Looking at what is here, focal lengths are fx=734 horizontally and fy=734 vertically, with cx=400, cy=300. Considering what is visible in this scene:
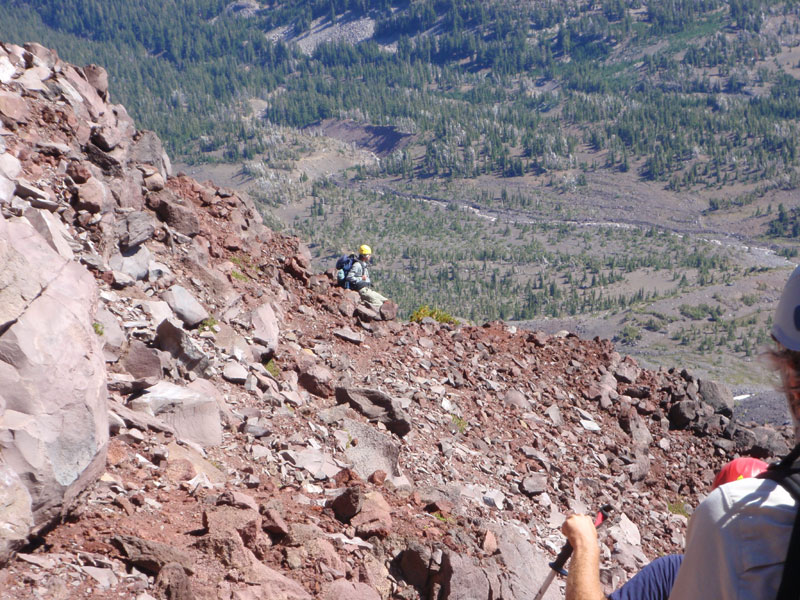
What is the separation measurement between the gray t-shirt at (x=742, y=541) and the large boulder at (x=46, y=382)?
15.3 ft

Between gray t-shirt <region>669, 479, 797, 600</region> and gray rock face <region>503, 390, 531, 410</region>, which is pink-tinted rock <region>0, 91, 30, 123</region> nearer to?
gray rock face <region>503, 390, 531, 410</region>

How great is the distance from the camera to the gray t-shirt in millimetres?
2377

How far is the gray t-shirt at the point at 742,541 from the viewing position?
2.38 m

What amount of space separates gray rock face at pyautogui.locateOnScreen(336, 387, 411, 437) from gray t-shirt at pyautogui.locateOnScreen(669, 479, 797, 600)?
884 centimetres

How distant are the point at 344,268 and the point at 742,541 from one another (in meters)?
15.6

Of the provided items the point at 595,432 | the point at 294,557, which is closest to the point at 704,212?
the point at 595,432

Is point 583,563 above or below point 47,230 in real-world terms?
below

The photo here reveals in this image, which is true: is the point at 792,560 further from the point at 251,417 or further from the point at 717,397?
the point at 717,397

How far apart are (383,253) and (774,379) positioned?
124 m

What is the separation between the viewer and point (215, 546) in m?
6.07

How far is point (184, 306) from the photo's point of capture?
37.2 ft

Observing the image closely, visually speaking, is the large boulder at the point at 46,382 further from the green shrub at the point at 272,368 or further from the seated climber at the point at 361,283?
the seated climber at the point at 361,283

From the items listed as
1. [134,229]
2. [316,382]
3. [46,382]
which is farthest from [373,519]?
[134,229]

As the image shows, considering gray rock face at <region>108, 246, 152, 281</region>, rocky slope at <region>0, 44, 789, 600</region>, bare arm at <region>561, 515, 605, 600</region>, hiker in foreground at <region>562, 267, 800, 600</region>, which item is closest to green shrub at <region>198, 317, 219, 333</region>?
rocky slope at <region>0, 44, 789, 600</region>
